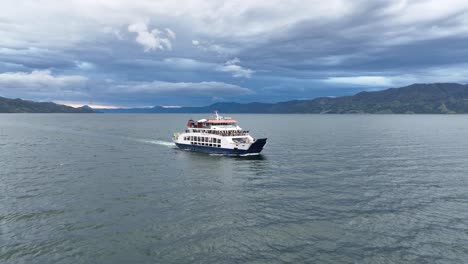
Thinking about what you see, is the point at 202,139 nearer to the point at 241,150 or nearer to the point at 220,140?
the point at 220,140

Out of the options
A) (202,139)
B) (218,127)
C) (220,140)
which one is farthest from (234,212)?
(202,139)

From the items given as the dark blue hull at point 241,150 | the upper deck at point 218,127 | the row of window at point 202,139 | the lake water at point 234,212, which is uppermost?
the upper deck at point 218,127

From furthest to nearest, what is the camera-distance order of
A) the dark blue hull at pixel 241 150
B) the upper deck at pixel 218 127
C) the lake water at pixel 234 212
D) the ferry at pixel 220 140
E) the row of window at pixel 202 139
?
the upper deck at pixel 218 127 < the row of window at pixel 202 139 < the ferry at pixel 220 140 < the dark blue hull at pixel 241 150 < the lake water at pixel 234 212

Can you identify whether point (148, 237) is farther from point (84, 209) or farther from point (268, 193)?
point (268, 193)

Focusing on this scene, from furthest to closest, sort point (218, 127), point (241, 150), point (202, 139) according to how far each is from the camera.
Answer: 1. point (202, 139)
2. point (218, 127)
3. point (241, 150)

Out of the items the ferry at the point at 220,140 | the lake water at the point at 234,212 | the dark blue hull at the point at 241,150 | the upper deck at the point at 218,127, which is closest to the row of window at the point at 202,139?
the ferry at the point at 220,140

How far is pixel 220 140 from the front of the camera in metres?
98.3

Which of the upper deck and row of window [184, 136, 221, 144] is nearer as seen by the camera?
row of window [184, 136, 221, 144]

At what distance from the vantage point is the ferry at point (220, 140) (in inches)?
3698

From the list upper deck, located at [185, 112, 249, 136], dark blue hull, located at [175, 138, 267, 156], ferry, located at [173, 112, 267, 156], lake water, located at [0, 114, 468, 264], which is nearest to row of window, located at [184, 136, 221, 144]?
ferry, located at [173, 112, 267, 156]

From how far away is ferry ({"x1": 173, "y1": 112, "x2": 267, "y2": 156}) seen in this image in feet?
308

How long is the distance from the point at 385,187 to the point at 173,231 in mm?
37301

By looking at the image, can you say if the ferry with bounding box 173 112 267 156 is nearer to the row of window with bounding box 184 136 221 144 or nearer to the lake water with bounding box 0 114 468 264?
the row of window with bounding box 184 136 221 144

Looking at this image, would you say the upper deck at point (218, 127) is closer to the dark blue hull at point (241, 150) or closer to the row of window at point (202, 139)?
the row of window at point (202, 139)
